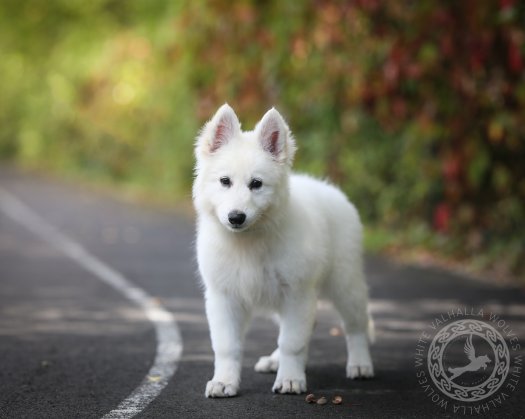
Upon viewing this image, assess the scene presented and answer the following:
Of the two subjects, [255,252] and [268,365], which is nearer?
[255,252]

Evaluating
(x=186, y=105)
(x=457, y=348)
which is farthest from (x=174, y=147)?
(x=457, y=348)

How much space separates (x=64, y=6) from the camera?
3672cm

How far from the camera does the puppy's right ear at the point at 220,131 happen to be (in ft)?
20.8

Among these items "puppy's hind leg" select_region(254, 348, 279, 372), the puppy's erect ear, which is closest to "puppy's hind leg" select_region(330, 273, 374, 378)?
"puppy's hind leg" select_region(254, 348, 279, 372)

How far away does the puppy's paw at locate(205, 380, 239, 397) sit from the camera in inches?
245

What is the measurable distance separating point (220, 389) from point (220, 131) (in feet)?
5.59

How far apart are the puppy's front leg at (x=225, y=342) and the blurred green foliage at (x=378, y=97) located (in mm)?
5759

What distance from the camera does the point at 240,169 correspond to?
6.15m

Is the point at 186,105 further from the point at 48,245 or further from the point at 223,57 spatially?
the point at 48,245

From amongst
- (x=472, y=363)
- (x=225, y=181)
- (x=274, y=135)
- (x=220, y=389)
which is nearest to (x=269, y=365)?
(x=220, y=389)

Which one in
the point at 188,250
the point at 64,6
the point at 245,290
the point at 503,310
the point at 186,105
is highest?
the point at 64,6

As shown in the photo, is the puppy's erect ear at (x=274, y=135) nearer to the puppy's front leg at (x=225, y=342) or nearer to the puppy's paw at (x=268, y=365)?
the puppy's front leg at (x=225, y=342)

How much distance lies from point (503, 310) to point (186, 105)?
644 inches

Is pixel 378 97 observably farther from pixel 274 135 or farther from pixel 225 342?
pixel 225 342
